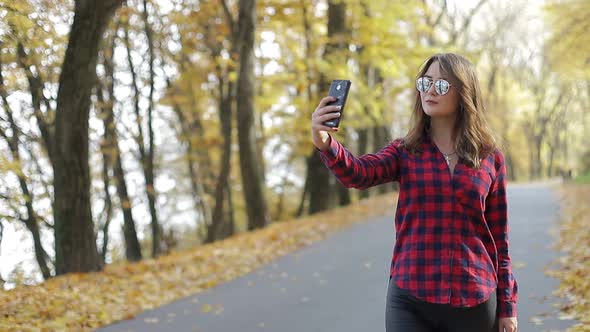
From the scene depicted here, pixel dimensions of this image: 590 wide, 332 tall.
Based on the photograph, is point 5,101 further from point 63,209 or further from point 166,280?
point 166,280

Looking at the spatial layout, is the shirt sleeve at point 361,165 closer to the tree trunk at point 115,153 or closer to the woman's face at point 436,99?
the woman's face at point 436,99

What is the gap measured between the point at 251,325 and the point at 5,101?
987 cm

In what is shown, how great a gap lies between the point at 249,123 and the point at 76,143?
7.13 meters

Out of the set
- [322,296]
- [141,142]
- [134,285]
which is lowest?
[322,296]

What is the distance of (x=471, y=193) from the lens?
2977 mm

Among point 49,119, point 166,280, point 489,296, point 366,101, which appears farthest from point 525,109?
point 489,296

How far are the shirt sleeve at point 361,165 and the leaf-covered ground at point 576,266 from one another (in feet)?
13.8

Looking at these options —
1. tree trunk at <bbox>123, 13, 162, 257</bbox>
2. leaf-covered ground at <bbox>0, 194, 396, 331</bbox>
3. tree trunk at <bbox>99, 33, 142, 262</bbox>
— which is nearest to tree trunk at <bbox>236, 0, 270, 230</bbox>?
leaf-covered ground at <bbox>0, 194, 396, 331</bbox>

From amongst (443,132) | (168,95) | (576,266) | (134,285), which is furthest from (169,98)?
(443,132)

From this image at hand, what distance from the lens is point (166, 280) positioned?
1116 cm

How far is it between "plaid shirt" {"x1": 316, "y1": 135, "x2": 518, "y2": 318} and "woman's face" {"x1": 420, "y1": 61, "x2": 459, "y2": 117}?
16cm

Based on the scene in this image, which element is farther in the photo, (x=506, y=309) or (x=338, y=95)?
(x=506, y=309)

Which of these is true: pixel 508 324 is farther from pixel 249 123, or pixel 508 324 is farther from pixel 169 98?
pixel 169 98

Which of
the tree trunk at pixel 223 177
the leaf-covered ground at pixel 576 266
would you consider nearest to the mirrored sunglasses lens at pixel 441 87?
the leaf-covered ground at pixel 576 266
